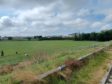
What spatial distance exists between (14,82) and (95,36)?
4834 inches

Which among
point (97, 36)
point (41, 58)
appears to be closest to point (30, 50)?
point (41, 58)

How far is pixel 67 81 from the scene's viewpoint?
31.6 ft

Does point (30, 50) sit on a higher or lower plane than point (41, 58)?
lower

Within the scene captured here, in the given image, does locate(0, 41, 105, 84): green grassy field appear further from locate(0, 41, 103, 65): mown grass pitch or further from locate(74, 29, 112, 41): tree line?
locate(74, 29, 112, 41): tree line

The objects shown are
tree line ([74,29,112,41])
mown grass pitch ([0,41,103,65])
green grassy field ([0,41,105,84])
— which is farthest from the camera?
tree line ([74,29,112,41])

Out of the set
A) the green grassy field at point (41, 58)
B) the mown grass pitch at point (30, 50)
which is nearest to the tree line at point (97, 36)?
the mown grass pitch at point (30, 50)

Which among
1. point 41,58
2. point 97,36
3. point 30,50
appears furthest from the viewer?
point 97,36

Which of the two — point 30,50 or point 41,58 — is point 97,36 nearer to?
point 30,50

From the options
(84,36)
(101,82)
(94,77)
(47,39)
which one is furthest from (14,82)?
(47,39)

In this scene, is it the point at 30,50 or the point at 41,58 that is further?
the point at 30,50

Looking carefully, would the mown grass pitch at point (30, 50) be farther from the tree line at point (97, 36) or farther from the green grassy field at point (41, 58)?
the tree line at point (97, 36)

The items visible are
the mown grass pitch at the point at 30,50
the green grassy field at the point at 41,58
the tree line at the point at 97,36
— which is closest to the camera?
the green grassy field at the point at 41,58

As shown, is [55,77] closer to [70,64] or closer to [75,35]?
[70,64]

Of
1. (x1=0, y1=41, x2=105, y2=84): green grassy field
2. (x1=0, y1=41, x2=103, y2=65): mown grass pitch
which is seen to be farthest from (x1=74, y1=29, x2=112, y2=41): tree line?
(x1=0, y1=41, x2=105, y2=84): green grassy field
